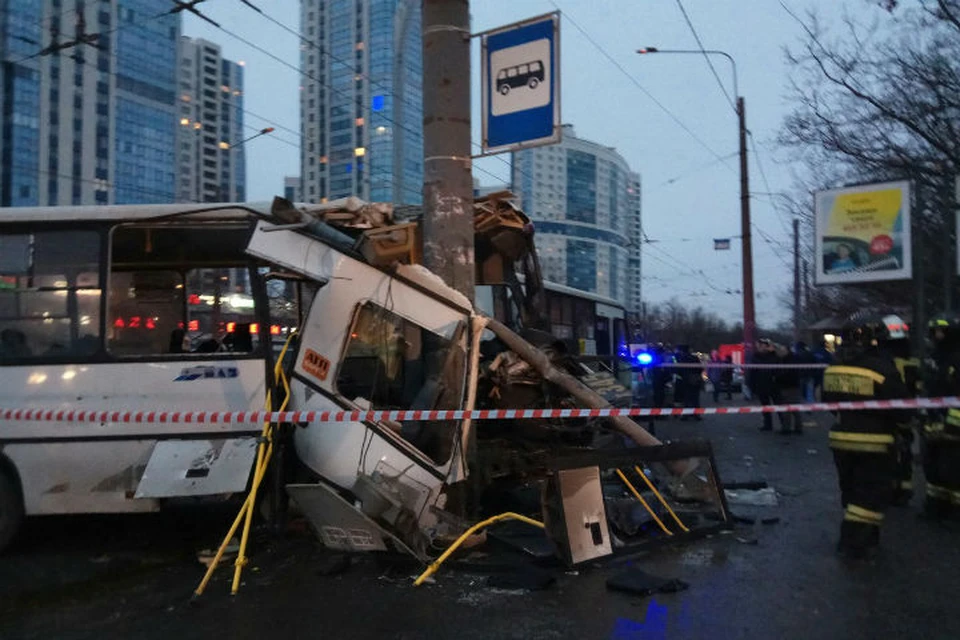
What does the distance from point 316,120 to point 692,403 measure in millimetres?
26187

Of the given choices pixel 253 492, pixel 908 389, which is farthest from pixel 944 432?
pixel 253 492

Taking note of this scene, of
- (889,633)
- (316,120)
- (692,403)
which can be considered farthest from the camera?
(316,120)

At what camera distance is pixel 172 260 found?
696 centimetres

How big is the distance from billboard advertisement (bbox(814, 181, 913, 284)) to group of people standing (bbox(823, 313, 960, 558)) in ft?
19.4

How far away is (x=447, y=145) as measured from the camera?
23.3 ft

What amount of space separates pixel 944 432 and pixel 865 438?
1.65 m

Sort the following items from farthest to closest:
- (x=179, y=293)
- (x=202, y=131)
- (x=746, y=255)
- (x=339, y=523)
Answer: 1. (x=202, y=131)
2. (x=746, y=255)
3. (x=179, y=293)
4. (x=339, y=523)

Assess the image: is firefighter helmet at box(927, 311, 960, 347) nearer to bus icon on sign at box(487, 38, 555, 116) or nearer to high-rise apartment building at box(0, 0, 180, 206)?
bus icon on sign at box(487, 38, 555, 116)

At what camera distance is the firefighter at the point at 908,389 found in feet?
20.0

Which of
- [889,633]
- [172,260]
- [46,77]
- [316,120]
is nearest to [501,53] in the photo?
[172,260]

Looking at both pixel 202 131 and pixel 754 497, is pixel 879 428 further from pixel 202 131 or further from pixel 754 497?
Answer: pixel 202 131

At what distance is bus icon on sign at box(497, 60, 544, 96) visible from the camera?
718cm

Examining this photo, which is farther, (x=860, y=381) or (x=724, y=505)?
(x=724, y=505)

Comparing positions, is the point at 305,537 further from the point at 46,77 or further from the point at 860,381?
the point at 46,77
